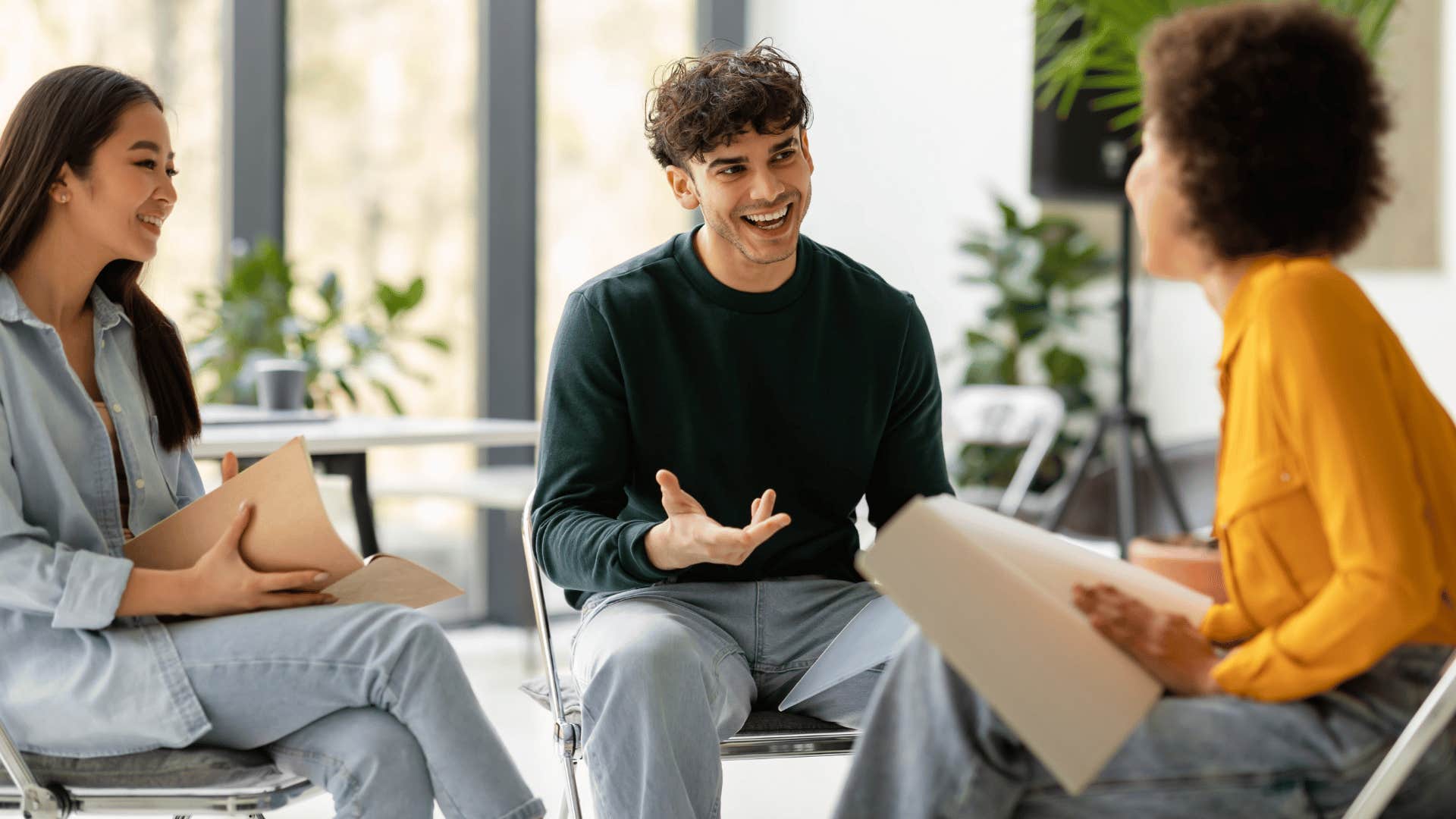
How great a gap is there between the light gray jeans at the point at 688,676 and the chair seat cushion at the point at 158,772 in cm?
36

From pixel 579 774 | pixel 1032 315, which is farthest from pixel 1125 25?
pixel 1032 315

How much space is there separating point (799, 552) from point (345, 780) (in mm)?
712

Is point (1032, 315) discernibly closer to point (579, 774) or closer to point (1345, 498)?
point (579, 774)

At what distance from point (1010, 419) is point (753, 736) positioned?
278 centimetres

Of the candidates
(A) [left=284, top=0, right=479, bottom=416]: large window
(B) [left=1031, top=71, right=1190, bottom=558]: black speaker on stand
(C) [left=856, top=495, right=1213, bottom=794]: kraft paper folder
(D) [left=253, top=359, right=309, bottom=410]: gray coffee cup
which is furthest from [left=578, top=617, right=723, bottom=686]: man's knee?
(B) [left=1031, top=71, right=1190, bottom=558]: black speaker on stand

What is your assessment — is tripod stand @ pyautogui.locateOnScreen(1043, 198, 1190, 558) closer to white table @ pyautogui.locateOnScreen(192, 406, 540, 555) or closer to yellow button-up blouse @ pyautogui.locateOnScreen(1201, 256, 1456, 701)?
white table @ pyautogui.locateOnScreen(192, 406, 540, 555)

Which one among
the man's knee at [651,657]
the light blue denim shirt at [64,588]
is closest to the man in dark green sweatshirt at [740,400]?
the man's knee at [651,657]

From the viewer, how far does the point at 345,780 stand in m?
1.51

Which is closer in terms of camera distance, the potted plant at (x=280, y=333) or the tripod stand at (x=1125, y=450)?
the potted plant at (x=280, y=333)

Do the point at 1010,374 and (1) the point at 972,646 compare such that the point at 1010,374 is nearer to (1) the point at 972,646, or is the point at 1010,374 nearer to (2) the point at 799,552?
(2) the point at 799,552

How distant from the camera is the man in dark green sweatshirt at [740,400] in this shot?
6.21ft

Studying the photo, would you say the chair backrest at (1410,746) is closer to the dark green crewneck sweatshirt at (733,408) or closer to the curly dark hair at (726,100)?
the dark green crewneck sweatshirt at (733,408)

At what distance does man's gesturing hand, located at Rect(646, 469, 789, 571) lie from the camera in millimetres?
1555

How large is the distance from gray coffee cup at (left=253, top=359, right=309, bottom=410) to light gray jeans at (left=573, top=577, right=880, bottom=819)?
137cm
